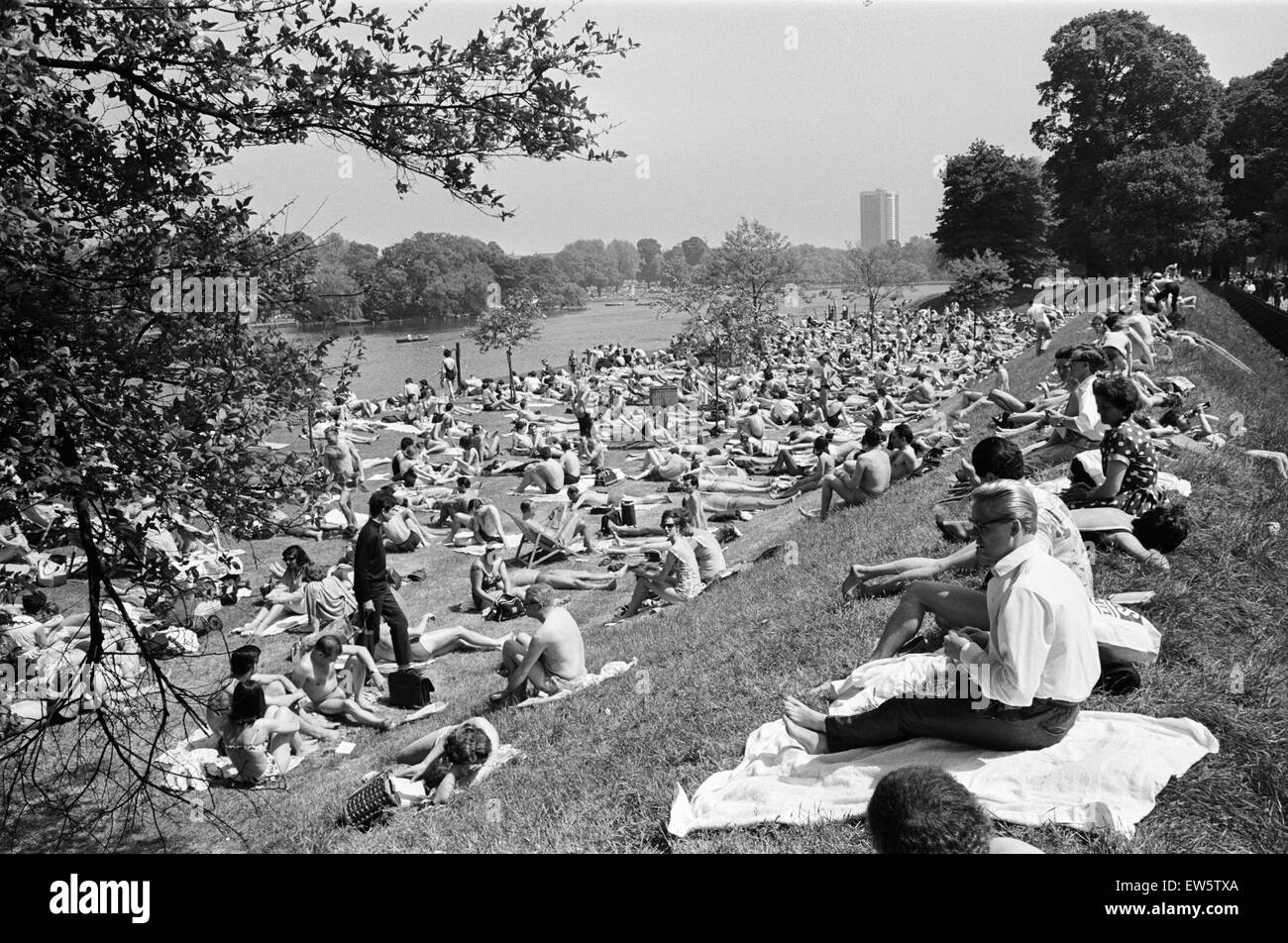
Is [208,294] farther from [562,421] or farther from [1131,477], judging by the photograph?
[562,421]

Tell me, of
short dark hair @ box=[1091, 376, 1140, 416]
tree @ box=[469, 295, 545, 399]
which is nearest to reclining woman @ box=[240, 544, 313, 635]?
short dark hair @ box=[1091, 376, 1140, 416]

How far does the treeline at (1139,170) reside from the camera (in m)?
44.2

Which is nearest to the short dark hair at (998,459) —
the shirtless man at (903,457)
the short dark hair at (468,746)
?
the short dark hair at (468,746)

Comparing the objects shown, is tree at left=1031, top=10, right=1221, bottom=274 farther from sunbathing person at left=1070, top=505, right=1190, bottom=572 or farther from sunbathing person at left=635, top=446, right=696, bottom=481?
sunbathing person at left=1070, top=505, right=1190, bottom=572

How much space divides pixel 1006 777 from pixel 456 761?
3.49 meters

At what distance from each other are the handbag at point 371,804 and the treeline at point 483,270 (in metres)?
2.87

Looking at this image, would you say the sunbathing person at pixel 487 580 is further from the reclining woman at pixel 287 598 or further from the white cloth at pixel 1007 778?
the white cloth at pixel 1007 778

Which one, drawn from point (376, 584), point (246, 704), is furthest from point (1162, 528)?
point (376, 584)

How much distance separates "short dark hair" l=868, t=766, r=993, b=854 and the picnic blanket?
4.54ft

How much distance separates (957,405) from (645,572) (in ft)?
38.1

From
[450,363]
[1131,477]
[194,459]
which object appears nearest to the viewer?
[194,459]

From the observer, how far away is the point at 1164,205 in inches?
1734

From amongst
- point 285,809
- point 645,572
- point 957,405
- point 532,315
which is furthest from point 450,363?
point 285,809
